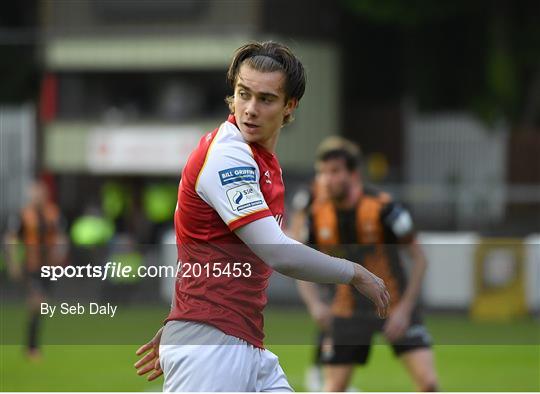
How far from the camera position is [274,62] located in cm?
442

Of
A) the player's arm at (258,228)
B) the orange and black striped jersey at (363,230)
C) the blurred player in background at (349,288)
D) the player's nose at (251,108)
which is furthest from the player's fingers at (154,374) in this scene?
the orange and black striped jersey at (363,230)

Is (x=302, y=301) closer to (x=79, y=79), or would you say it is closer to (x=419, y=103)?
(x=419, y=103)

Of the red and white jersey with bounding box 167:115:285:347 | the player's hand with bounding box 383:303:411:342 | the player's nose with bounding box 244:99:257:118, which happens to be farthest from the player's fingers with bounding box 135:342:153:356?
the player's hand with bounding box 383:303:411:342

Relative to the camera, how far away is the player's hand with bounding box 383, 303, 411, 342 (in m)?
7.61

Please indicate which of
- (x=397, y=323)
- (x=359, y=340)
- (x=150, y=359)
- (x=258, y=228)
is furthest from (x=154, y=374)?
(x=359, y=340)

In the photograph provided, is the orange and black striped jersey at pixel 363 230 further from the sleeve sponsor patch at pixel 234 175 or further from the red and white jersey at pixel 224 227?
the sleeve sponsor patch at pixel 234 175

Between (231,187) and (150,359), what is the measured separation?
2.81 feet

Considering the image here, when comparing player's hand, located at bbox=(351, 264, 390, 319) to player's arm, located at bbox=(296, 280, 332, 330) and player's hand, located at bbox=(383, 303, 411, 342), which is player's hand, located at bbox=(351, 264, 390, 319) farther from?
Result: player's arm, located at bbox=(296, 280, 332, 330)

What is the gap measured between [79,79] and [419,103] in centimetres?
820

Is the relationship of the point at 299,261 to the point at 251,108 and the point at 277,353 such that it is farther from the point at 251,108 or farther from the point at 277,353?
the point at 277,353

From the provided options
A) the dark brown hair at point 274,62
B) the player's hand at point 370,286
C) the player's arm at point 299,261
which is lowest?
the player's hand at point 370,286

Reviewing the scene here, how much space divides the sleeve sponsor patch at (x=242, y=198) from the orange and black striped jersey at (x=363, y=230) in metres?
3.19

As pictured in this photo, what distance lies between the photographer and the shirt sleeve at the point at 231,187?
4.28 metres

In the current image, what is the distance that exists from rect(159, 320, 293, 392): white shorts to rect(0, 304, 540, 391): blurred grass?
38 cm
